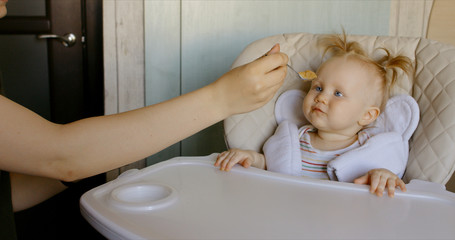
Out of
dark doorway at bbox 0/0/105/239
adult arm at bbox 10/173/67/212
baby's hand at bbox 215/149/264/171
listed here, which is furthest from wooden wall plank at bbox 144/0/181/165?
adult arm at bbox 10/173/67/212

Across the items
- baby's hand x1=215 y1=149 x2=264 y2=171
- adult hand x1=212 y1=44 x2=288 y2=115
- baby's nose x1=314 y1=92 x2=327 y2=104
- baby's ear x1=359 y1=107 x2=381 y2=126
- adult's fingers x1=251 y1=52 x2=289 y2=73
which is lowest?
baby's hand x1=215 y1=149 x2=264 y2=171

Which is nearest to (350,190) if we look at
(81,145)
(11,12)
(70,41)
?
(81,145)

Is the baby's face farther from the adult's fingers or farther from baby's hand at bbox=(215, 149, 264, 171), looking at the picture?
the adult's fingers

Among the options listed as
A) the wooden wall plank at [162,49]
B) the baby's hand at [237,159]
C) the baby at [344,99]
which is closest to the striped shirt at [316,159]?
the baby at [344,99]

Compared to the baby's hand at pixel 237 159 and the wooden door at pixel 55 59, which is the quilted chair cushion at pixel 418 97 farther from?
the wooden door at pixel 55 59

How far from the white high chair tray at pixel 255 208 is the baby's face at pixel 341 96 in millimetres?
267

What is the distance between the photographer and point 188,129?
2.50 feet

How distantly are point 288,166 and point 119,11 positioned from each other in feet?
3.66

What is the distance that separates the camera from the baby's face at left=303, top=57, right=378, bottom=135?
1229 millimetres

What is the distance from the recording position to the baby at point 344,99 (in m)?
1.23

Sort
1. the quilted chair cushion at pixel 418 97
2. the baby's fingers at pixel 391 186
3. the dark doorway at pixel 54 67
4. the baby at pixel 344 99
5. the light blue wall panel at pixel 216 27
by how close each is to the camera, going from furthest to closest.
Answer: the dark doorway at pixel 54 67 → the light blue wall panel at pixel 216 27 → the baby at pixel 344 99 → the quilted chair cushion at pixel 418 97 → the baby's fingers at pixel 391 186

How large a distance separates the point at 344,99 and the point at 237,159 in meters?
0.36

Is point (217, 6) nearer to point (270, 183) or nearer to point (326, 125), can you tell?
point (326, 125)

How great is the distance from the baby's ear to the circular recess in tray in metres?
0.64
